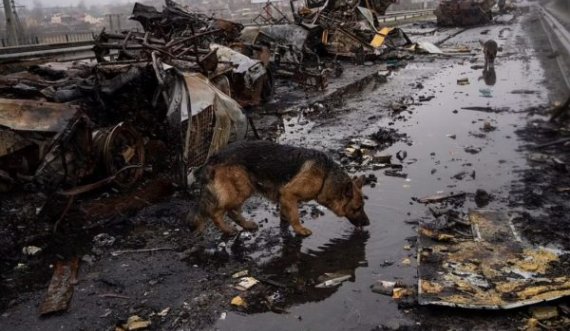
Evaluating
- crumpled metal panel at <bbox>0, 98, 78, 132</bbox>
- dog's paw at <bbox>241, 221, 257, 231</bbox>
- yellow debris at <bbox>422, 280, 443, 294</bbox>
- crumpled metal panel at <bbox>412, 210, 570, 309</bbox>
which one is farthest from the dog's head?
crumpled metal panel at <bbox>0, 98, 78, 132</bbox>

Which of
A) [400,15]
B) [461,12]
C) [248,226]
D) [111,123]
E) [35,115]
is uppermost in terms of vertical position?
[461,12]

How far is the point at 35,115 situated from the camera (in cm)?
621

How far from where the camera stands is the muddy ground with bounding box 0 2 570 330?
4.30 meters

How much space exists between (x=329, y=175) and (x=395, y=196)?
1621mm

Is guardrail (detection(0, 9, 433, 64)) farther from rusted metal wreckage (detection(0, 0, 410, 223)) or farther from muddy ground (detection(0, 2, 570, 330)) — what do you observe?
muddy ground (detection(0, 2, 570, 330))

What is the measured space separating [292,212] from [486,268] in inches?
83.2

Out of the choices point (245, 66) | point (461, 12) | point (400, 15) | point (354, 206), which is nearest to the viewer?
point (354, 206)

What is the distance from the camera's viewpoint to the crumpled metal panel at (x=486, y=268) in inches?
168

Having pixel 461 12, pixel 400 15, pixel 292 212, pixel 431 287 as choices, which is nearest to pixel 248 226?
pixel 292 212

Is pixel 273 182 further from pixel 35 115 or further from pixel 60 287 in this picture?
pixel 35 115

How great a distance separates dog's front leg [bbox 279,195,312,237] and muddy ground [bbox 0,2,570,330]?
0.44 ft

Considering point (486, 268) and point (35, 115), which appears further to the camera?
point (35, 115)

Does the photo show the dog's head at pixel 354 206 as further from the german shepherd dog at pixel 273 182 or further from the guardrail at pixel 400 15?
the guardrail at pixel 400 15

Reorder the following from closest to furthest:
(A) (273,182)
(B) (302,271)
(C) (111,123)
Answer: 1. (B) (302,271)
2. (A) (273,182)
3. (C) (111,123)
